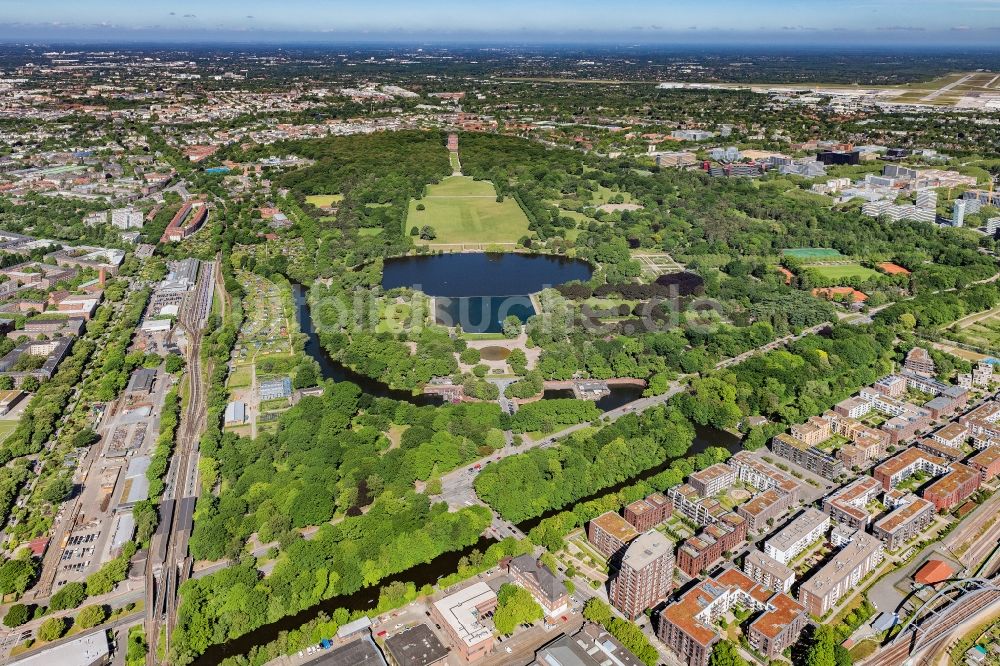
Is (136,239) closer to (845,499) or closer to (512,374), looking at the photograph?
(512,374)

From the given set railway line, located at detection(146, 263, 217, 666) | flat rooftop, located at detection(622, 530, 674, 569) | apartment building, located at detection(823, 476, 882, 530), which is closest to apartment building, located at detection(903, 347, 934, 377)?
apartment building, located at detection(823, 476, 882, 530)

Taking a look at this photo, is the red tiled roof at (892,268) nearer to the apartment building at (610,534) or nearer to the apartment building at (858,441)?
the apartment building at (858,441)

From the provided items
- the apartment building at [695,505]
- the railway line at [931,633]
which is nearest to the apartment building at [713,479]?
the apartment building at [695,505]

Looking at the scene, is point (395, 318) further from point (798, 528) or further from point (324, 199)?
point (324, 199)

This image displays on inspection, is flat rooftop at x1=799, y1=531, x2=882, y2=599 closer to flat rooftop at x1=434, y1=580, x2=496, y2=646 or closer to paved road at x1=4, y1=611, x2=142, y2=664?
flat rooftop at x1=434, y1=580, x2=496, y2=646

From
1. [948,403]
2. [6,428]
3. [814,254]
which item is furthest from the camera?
[814,254]

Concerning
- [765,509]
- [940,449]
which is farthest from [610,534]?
[940,449]
